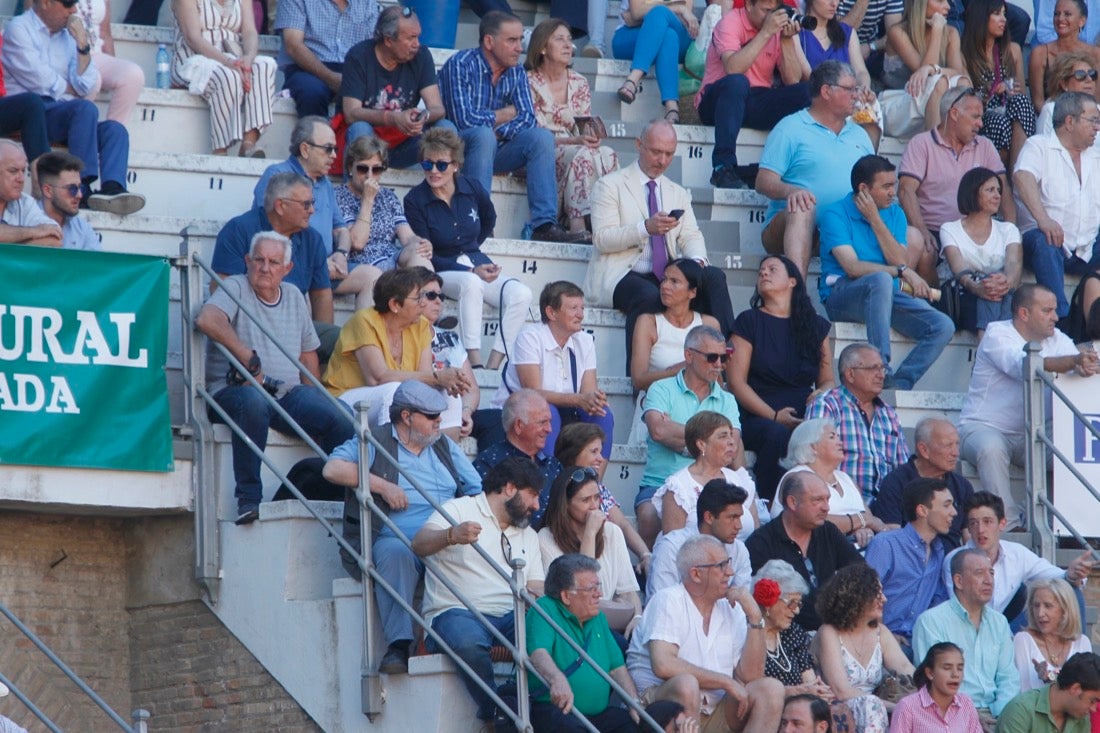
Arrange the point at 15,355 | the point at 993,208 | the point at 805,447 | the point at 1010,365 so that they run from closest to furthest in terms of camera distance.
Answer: the point at 15,355 → the point at 805,447 → the point at 1010,365 → the point at 993,208

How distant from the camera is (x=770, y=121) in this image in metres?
13.6

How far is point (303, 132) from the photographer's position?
1135 cm

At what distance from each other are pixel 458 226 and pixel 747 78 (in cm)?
272

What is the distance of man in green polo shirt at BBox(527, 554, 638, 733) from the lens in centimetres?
891

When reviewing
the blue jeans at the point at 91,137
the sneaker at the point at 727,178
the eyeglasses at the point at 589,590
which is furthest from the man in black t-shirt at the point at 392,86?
the eyeglasses at the point at 589,590

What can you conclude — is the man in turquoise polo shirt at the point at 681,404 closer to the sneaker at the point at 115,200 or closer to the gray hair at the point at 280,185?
the gray hair at the point at 280,185

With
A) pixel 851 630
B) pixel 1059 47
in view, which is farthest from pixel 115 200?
pixel 1059 47

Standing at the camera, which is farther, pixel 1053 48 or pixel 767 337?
pixel 1053 48

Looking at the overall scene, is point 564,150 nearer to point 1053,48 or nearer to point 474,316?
point 474,316

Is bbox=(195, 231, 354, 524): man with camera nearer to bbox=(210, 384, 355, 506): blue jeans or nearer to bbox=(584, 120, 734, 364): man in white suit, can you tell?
bbox=(210, 384, 355, 506): blue jeans

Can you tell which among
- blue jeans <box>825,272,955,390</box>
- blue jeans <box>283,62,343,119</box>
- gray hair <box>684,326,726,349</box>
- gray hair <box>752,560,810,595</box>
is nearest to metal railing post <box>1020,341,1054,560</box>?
blue jeans <box>825,272,955,390</box>

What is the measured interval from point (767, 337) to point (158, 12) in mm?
4835

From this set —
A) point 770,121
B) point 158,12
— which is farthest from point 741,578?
point 158,12

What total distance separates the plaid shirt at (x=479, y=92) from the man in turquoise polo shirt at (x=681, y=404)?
239cm
